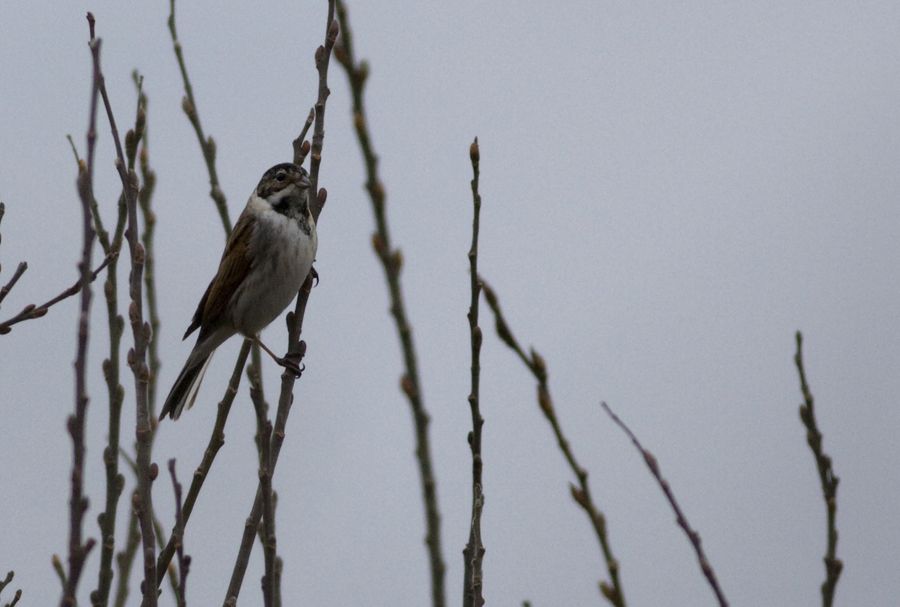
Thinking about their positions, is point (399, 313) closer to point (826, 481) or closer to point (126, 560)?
point (826, 481)

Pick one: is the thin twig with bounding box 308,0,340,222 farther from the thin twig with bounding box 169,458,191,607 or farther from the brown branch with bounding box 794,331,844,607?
the brown branch with bounding box 794,331,844,607

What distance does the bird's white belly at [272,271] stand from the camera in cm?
758

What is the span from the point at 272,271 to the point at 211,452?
11.1 ft

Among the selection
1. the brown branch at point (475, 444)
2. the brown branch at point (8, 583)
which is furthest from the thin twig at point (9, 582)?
the brown branch at point (475, 444)

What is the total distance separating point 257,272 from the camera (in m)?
7.87

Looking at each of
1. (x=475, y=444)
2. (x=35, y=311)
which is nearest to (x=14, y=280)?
(x=35, y=311)

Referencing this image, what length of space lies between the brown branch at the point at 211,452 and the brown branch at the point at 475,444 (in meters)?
1.07

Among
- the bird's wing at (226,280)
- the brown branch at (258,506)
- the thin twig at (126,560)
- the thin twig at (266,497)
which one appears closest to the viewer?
the thin twig at (266,497)

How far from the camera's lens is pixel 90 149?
10.5ft

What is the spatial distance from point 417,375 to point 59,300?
270cm

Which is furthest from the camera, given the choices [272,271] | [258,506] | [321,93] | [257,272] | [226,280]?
[226,280]

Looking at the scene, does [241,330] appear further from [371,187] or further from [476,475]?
[371,187]

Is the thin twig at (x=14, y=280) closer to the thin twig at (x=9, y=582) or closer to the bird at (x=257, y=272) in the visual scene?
the thin twig at (x=9, y=582)

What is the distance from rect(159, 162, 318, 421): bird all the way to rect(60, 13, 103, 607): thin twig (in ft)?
13.9
